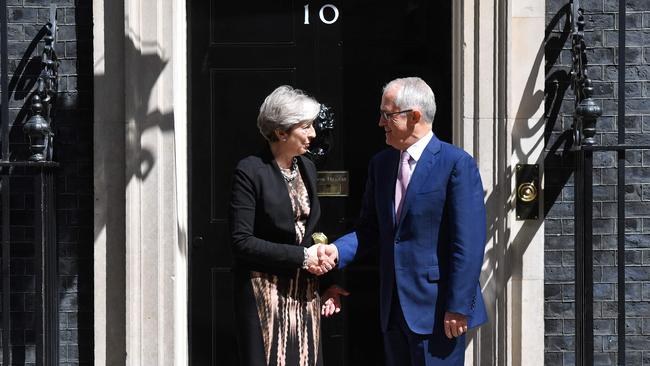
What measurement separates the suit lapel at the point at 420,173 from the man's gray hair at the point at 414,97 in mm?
147

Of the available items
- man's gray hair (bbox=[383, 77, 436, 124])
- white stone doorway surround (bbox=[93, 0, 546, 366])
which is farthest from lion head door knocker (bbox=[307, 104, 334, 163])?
man's gray hair (bbox=[383, 77, 436, 124])

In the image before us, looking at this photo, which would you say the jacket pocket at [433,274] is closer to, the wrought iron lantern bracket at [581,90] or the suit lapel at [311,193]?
the suit lapel at [311,193]

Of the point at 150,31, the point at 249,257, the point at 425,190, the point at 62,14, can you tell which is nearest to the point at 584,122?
Result: the point at 425,190

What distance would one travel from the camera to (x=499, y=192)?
217 inches

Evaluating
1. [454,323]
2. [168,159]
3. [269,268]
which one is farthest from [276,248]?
[168,159]

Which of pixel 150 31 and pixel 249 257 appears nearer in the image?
pixel 249 257

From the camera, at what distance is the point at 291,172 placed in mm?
4527

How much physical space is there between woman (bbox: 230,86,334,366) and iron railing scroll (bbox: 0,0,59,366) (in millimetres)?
1317

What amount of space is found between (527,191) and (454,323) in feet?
4.62

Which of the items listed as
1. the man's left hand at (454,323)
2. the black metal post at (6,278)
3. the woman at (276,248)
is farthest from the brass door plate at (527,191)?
the black metal post at (6,278)

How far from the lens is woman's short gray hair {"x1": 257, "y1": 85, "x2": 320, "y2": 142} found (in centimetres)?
439

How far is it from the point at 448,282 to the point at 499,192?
131 cm

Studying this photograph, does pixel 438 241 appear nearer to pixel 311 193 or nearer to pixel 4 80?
pixel 311 193

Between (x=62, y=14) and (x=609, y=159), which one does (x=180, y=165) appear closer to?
(x=62, y=14)
